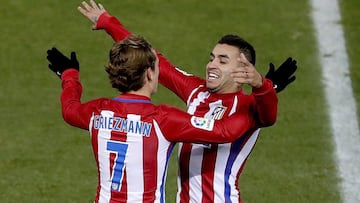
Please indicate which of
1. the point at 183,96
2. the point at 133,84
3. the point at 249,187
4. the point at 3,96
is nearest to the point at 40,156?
the point at 3,96

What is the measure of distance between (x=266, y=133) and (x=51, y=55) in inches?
146

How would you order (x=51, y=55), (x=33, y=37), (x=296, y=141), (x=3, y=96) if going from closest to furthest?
(x=51, y=55) → (x=296, y=141) → (x=3, y=96) → (x=33, y=37)

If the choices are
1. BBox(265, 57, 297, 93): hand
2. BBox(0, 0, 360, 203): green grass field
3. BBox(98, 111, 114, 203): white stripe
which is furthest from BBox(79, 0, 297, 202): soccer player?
BBox(0, 0, 360, 203): green grass field

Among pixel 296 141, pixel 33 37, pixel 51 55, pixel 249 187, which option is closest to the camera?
pixel 51 55

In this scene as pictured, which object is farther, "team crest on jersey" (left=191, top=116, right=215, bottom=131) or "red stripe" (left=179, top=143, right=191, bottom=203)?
"red stripe" (left=179, top=143, right=191, bottom=203)

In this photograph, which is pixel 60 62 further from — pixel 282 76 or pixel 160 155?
pixel 282 76

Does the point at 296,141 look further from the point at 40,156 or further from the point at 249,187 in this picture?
the point at 40,156

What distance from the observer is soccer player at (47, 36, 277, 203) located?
5605 millimetres

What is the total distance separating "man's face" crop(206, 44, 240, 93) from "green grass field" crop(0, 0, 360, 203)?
2.43 meters

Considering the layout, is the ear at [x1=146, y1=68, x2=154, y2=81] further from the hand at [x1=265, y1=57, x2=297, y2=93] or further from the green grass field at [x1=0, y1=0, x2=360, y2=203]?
the green grass field at [x1=0, y1=0, x2=360, y2=203]

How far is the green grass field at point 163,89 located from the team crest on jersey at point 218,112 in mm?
2316

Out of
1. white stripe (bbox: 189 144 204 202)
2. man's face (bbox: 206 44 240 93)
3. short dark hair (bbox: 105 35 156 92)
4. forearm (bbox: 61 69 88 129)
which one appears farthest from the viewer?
white stripe (bbox: 189 144 204 202)

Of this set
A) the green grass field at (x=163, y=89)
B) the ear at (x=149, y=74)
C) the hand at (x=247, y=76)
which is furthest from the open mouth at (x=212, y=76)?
the green grass field at (x=163, y=89)

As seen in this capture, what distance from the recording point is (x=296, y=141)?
9.45 metres
